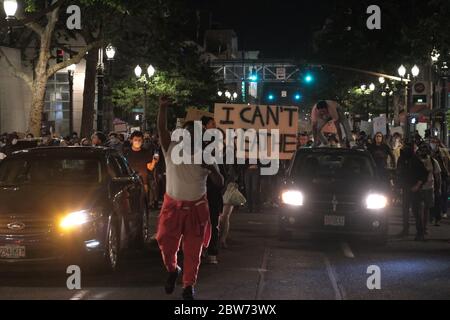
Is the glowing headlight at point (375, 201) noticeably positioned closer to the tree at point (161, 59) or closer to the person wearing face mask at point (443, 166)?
the person wearing face mask at point (443, 166)

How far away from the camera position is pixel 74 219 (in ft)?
29.6

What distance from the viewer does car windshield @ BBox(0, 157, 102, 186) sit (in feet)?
33.6

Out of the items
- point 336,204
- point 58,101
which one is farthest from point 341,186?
point 58,101

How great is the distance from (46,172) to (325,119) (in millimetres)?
12618

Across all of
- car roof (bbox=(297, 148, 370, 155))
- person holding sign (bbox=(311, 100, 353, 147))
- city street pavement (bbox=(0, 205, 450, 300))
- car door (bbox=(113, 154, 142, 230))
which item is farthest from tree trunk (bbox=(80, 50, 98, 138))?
car door (bbox=(113, 154, 142, 230))

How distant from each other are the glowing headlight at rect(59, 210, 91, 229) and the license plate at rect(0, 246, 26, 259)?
54 cm

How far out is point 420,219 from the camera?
13562 mm

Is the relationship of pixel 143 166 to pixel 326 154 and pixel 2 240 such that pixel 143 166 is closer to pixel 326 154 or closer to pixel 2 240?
pixel 326 154

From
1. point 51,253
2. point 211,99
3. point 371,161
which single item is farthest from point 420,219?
point 211,99

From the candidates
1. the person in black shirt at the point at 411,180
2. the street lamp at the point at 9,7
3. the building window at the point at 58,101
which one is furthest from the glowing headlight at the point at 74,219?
the building window at the point at 58,101

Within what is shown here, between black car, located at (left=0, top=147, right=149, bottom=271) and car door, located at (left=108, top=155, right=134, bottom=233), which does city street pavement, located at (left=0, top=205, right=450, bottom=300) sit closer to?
black car, located at (left=0, top=147, right=149, bottom=271)

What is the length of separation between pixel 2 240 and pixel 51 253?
1.90ft

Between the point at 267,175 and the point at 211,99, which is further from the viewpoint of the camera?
the point at 211,99

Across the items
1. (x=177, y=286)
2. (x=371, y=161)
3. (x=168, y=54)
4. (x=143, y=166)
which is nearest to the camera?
(x=177, y=286)
